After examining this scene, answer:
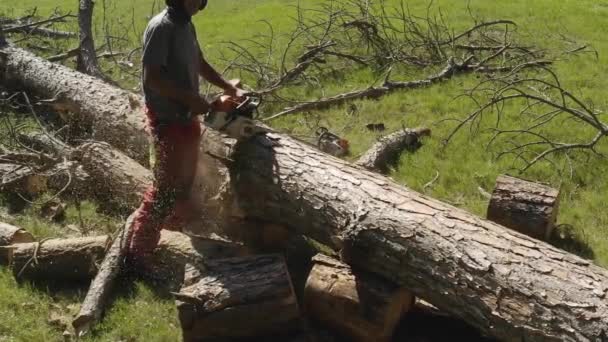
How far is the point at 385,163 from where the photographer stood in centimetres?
596

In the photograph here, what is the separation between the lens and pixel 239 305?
3.53 metres

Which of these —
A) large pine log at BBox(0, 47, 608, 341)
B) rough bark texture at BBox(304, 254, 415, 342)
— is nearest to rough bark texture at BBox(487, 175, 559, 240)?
large pine log at BBox(0, 47, 608, 341)

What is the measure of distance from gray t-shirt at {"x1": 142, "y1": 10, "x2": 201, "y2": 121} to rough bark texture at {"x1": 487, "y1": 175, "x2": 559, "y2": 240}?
91.8 inches

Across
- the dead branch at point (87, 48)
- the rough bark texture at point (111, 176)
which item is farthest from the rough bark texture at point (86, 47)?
the rough bark texture at point (111, 176)

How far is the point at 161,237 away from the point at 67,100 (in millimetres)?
2867

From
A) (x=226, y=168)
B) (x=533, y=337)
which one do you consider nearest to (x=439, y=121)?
(x=226, y=168)

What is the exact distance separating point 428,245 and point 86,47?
585 cm

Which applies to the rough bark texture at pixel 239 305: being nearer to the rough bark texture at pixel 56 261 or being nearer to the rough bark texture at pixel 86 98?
the rough bark texture at pixel 56 261

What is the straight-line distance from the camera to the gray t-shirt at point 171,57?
152 inches

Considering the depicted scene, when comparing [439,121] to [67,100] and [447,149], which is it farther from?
[67,100]

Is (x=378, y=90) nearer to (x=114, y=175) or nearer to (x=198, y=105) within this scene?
(x=114, y=175)

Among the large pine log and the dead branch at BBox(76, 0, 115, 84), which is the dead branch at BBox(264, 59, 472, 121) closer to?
the dead branch at BBox(76, 0, 115, 84)

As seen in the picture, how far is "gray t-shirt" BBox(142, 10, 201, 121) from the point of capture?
3.86m

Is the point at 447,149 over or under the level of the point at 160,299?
over
